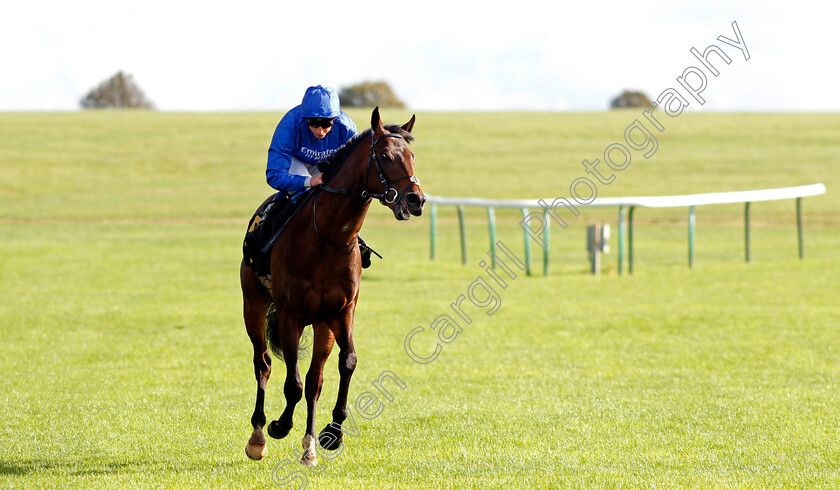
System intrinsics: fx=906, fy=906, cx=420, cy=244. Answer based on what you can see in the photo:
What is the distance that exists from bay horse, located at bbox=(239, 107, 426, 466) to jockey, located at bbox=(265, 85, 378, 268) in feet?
0.82

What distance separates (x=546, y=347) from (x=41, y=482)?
7.03 meters

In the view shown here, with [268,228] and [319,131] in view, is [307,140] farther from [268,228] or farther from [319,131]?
[268,228]

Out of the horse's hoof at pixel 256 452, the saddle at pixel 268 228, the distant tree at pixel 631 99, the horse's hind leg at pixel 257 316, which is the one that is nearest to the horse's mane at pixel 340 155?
the saddle at pixel 268 228

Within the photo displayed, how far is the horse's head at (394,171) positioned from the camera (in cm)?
543

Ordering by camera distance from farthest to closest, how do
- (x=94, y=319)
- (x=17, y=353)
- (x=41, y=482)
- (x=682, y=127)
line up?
(x=682, y=127), (x=94, y=319), (x=17, y=353), (x=41, y=482)

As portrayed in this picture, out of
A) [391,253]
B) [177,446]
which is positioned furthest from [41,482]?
[391,253]

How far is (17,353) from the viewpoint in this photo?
1117 cm

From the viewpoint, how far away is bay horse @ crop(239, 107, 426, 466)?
19.1 ft

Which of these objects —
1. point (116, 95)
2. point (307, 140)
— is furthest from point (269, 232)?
point (116, 95)

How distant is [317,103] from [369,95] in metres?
95.1

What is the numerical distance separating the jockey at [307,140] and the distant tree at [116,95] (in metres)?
91.4

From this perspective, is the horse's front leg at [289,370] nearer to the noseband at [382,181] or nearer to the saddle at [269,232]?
the saddle at [269,232]

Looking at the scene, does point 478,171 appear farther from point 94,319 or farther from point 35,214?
point 94,319

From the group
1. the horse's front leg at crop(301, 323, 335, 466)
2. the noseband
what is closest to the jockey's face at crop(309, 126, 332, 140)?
the noseband
